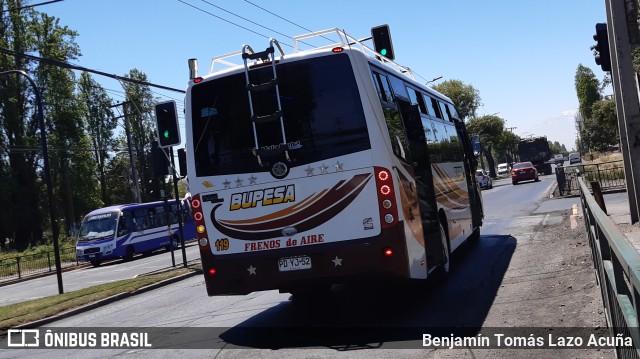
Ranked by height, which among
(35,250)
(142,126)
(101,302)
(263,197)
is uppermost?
(142,126)

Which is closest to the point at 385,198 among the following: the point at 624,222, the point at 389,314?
the point at 389,314

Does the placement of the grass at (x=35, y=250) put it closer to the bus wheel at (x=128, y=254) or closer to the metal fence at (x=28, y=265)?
the metal fence at (x=28, y=265)

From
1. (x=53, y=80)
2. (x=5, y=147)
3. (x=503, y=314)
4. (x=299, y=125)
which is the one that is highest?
(x=53, y=80)

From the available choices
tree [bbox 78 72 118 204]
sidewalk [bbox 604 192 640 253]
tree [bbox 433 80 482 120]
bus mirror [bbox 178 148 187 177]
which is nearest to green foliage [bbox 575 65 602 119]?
tree [bbox 433 80 482 120]

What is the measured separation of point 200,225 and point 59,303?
793cm

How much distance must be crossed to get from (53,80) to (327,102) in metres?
52.8

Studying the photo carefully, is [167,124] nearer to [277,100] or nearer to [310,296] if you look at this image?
[310,296]

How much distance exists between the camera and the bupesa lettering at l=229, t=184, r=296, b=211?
24.2 feet

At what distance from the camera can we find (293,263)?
24.0 ft

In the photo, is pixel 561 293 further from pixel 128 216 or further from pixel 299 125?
pixel 128 216

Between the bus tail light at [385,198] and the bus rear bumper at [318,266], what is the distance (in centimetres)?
14

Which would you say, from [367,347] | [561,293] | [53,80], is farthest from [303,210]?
[53,80]

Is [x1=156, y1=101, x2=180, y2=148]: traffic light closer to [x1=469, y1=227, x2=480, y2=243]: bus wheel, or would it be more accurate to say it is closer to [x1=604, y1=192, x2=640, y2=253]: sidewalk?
[x1=469, y1=227, x2=480, y2=243]: bus wheel

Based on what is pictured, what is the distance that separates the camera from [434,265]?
27.6 ft
